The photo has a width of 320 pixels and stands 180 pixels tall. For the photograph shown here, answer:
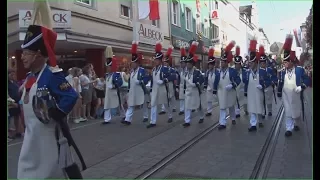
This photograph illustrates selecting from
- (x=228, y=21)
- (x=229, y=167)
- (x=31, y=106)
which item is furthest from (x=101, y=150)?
(x=228, y=21)

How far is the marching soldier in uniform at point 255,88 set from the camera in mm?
9492

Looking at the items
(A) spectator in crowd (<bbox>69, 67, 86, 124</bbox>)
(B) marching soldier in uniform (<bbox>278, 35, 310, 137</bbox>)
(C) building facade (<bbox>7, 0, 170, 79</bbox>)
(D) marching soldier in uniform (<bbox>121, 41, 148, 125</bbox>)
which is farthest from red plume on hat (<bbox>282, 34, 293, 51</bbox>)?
(C) building facade (<bbox>7, 0, 170, 79</bbox>)

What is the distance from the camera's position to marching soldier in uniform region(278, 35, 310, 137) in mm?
8586

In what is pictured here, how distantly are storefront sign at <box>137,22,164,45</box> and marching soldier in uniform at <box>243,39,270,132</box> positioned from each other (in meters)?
10.8

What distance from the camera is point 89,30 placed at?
16344mm

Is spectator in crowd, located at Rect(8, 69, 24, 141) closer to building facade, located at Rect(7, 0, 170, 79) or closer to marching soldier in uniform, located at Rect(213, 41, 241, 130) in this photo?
building facade, located at Rect(7, 0, 170, 79)

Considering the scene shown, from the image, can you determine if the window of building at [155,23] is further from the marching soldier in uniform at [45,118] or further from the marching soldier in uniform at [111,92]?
the marching soldier in uniform at [45,118]

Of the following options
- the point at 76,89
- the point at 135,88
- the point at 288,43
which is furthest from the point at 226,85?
the point at 76,89

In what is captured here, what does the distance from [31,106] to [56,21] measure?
11.1 metres

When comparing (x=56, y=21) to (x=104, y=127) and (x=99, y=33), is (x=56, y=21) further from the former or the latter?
(x=104, y=127)

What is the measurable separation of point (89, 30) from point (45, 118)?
44.1 ft

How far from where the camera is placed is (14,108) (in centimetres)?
918

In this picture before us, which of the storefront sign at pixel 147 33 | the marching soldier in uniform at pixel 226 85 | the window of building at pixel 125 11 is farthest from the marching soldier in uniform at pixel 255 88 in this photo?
the window of building at pixel 125 11

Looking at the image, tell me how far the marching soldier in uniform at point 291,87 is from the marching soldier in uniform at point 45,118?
6.46 meters
